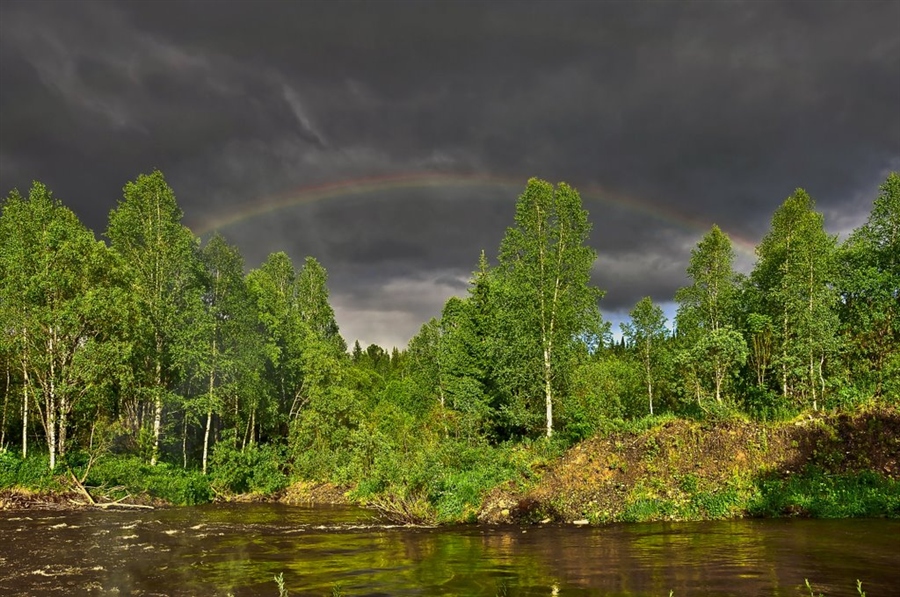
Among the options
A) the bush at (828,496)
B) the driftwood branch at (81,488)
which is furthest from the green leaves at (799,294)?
the driftwood branch at (81,488)

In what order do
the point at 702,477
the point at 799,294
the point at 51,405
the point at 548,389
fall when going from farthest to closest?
the point at 799,294
the point at 548,389
the point at 51,405
the point at 702,477

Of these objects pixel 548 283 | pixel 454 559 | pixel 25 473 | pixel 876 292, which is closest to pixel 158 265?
pixel 25 473

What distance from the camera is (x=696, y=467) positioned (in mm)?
25000

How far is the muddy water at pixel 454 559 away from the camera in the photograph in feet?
41.3

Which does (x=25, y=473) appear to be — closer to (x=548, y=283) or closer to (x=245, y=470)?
(x=245, y=470)

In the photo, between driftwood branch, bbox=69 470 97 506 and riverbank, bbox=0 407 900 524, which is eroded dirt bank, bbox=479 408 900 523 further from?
driftwood branch, bbox=69 470 97 506

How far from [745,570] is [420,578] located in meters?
7.75

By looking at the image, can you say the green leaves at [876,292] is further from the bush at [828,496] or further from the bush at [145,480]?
the bush at [145,480]

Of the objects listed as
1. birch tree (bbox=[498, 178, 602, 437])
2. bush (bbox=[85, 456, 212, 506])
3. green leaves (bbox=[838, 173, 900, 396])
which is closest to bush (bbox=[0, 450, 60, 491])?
bush (bbox=[85, 456, 212, 506])

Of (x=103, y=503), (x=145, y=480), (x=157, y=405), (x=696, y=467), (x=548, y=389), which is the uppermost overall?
(x=548, y=389)

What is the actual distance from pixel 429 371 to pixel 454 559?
38967 mm

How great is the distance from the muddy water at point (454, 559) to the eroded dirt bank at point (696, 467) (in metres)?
1.99

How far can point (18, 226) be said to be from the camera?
117 ft

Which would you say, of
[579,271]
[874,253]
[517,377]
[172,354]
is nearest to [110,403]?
[172,354]
